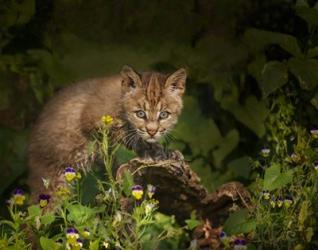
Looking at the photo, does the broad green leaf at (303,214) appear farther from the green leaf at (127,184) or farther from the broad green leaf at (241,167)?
the broad green leaf at (241,167)

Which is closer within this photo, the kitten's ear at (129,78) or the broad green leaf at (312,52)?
the kitten's ear at (129,78)

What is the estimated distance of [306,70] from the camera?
22.6ft

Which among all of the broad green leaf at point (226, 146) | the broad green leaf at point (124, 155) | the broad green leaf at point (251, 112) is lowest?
the broad green leaf at point (226, 146)

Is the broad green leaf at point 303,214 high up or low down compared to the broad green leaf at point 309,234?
up

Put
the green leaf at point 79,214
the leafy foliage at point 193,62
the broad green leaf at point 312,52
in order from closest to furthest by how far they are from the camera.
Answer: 1. the green leaf at point 79,214
2. the broad green leaf at point 312,52
3. the leafy foliage at point 193,62

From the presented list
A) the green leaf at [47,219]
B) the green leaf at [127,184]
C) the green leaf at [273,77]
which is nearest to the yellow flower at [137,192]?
the green leaf at [127,184]

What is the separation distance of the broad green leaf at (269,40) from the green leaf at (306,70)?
11 centimetres

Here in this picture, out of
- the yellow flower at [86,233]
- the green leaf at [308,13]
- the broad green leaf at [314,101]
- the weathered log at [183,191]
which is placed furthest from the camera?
the broad green leaf at [314,101]

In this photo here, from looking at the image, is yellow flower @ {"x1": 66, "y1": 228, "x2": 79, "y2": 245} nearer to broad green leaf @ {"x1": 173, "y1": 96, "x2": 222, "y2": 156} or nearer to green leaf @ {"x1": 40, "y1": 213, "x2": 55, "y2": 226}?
green leaf @ {"x1": 40, "y1": 213, "x2": 55, "y2": 226}

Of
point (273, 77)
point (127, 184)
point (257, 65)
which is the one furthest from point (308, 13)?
point (127, 184)

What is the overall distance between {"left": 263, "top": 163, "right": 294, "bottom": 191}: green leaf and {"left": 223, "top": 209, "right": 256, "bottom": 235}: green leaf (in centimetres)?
27

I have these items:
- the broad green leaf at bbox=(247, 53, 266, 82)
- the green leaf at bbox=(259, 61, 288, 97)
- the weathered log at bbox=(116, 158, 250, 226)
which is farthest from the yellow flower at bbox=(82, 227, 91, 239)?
the broad green leaf at bbox=(247, 53, 266, 82)

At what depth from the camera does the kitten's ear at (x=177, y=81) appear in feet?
20.5

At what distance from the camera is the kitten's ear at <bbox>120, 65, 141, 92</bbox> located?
6.16 meters
